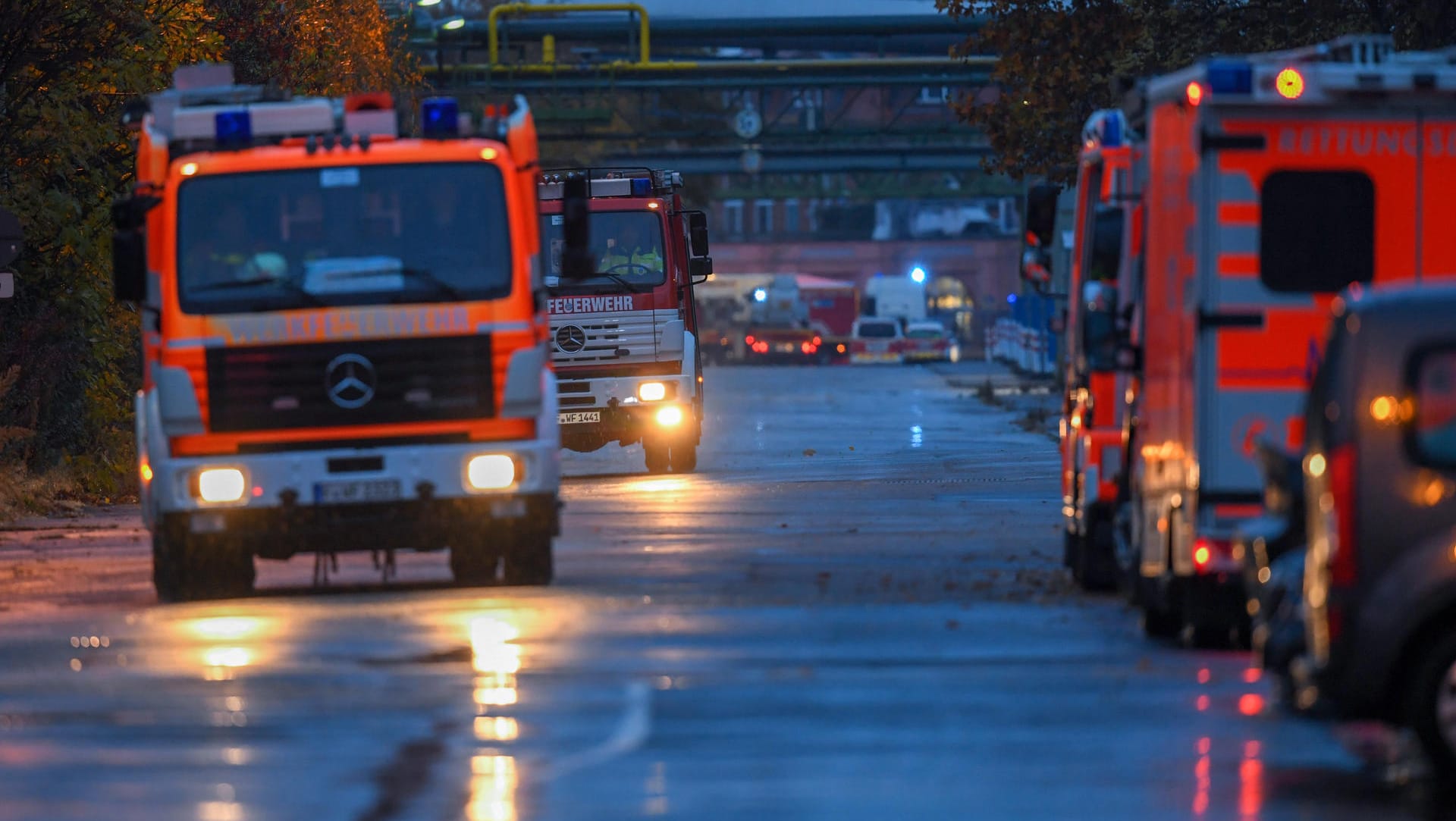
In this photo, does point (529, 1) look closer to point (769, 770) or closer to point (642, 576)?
point (642, 576)

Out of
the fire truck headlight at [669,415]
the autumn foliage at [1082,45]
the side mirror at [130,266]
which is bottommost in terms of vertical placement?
the fire truck headlight at [669,415]

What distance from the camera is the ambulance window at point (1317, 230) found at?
43.9 feet

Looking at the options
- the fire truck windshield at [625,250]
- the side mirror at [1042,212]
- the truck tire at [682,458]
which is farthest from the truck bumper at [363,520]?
the truck tire at [682,458]

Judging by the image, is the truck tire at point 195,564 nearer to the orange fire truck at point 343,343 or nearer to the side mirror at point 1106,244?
the orange fire truck at point 343,343

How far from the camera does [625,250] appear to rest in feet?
95.2

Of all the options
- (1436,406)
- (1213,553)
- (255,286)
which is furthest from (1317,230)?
(255,286)

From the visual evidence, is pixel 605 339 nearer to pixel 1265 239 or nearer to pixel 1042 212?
pixel 1042 212

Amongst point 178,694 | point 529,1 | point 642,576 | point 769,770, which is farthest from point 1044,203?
point 529,1

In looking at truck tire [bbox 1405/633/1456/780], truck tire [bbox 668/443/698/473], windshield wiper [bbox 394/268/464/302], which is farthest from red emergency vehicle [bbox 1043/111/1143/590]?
truck tire [bbox 668/443/698/473]

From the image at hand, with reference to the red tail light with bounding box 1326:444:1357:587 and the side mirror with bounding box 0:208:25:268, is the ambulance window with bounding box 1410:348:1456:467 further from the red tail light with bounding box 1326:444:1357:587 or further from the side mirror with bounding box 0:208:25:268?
the side mirror with bounding box 0:208:25:268

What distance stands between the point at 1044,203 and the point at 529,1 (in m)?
52.9

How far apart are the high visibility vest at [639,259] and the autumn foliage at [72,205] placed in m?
4.85

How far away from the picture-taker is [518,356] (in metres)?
16.1

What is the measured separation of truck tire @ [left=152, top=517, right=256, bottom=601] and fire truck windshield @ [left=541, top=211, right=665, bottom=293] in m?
12.2
